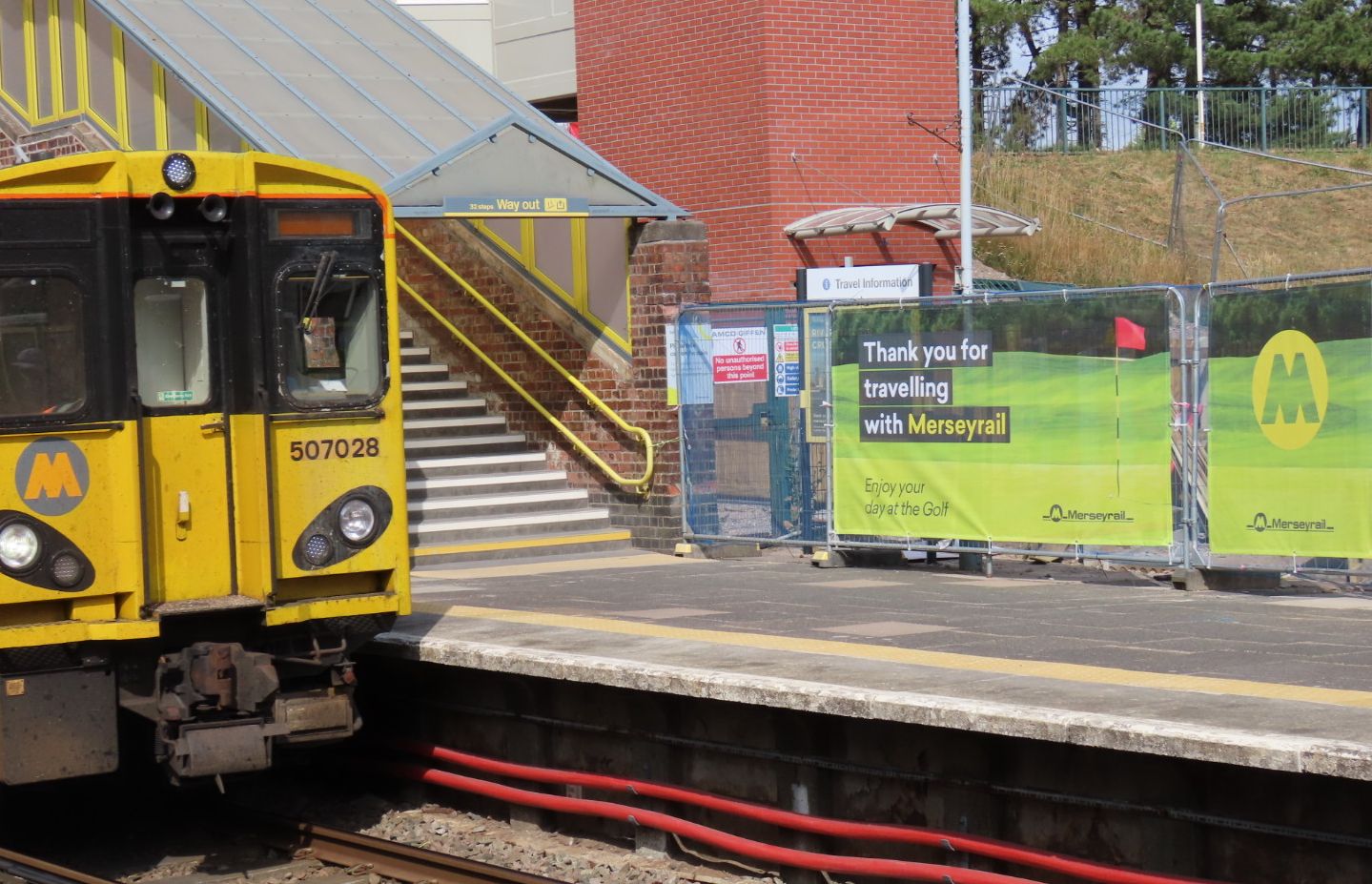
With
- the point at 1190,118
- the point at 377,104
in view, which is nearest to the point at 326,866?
the point at 377,104

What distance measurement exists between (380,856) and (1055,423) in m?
5.69

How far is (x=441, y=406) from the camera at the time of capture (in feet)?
54.1

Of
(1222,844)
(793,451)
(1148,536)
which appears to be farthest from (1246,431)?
(1222,844)

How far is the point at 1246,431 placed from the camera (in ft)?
36.8

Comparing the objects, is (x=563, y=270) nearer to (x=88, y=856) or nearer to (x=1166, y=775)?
(x=88, y=856)

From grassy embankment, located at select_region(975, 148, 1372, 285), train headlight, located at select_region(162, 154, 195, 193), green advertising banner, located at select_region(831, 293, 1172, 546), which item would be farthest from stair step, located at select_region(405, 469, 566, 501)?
grassy embankment, located at select_region(975, 148, 1372, 285)

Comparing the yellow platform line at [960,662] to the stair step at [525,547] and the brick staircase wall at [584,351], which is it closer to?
the stair step at [525,547]

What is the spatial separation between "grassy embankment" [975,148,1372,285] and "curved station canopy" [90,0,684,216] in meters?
11.7

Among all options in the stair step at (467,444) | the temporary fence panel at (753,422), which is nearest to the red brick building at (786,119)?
the stair step at (467,444)

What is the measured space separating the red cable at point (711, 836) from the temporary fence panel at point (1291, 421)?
14.3 ft

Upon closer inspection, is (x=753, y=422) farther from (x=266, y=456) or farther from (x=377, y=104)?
(x=266, y=456)

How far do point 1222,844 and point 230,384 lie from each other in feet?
16.8

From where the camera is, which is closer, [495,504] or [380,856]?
[380,856]

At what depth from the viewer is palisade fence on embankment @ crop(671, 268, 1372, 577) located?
10883mm
